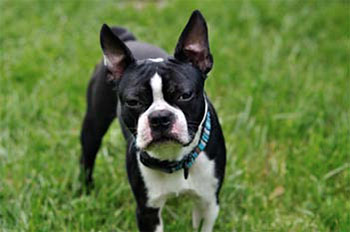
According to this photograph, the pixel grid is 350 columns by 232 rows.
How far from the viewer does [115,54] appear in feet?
11.0

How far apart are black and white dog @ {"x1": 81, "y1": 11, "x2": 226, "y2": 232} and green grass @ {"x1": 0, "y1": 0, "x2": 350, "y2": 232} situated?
0.53 meters

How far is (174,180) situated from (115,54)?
76cm

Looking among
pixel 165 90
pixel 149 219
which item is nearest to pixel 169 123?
pixel 165 90

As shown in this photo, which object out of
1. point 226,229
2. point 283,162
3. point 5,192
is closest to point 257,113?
point 283,162

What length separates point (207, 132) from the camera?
131 inches

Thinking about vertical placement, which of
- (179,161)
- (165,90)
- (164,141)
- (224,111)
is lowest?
(224,111)

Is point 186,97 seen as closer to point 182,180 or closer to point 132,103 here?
point 132,103

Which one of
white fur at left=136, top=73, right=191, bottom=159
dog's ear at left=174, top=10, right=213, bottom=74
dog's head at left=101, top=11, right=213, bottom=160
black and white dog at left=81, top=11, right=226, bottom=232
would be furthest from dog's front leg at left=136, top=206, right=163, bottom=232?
dog's ear at left=174, top=10, right=213, bottom=74

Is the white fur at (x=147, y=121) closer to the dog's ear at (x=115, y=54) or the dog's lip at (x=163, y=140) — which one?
the dog's lip at (x=163, y=140)

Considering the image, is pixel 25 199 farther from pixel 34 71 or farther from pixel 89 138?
pixel 34 71

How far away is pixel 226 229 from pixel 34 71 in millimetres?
2666

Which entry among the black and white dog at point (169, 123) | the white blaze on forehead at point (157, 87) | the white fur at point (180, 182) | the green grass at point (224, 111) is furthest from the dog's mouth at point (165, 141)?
the green grass at point (224, 111)

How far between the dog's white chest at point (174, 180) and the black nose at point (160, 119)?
47 cm

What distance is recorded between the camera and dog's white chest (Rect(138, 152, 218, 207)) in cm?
339
